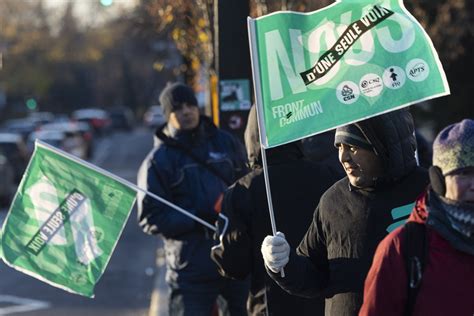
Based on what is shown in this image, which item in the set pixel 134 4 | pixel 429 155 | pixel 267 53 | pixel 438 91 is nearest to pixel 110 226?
pixel 267 53

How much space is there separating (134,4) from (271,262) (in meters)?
20.3

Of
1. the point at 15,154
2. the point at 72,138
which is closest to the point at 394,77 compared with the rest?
the point at 15,154

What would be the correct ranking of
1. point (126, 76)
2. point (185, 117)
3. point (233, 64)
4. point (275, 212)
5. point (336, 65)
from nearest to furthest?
point (336, 65)
point (275, 212)
point (185, 117)
point (233, 64)
point (126, 76)

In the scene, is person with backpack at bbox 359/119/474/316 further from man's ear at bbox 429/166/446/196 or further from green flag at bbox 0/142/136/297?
green flag at bbox 0/142/136/297

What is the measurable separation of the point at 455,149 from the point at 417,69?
619mm

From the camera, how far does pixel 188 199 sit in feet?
23.0

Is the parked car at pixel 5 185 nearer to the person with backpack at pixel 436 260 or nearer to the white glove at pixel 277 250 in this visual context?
the white glove at pixel 277 250

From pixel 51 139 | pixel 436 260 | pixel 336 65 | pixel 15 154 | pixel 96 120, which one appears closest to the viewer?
pixel 436 260

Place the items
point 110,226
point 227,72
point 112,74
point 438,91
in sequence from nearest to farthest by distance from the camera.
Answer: point 438,91 → point 110,226 → point 227,72 → point 112,74

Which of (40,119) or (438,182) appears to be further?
(40,119)

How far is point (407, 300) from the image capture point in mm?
3523

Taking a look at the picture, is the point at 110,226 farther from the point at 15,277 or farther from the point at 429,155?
the point at 15,277

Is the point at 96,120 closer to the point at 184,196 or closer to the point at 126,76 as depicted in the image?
the point at 126,76

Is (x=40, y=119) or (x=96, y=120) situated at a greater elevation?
(x=40, y=119)
